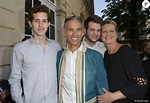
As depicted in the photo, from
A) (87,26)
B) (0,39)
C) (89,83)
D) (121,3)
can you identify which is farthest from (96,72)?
(121,3)

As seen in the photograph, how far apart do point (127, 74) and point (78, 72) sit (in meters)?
0.45

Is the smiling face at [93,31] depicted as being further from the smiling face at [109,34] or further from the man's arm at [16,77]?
the man's arm at [16,77]

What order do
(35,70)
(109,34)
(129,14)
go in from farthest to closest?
(129,14) → (109,34) → (35,70)

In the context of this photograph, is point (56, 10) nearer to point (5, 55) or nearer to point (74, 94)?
point (5, 55)

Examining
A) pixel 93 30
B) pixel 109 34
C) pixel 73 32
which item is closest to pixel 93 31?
pixel 93 30

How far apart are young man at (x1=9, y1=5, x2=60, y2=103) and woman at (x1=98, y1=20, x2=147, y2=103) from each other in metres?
0.53

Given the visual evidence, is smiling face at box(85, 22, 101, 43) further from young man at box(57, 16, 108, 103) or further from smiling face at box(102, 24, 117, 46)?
young man at box(57, 16, 108, 103)

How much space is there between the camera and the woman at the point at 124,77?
1.81 meters

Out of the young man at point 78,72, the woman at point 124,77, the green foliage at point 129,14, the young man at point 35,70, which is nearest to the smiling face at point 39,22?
the young man at point 35,70

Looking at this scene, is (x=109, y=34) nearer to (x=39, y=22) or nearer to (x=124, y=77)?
(x=124, y=77)

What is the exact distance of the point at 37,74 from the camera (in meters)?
1.94

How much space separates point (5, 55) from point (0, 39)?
12.9 inches

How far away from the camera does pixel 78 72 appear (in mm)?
1861

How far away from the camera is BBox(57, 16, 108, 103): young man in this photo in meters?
1.86
